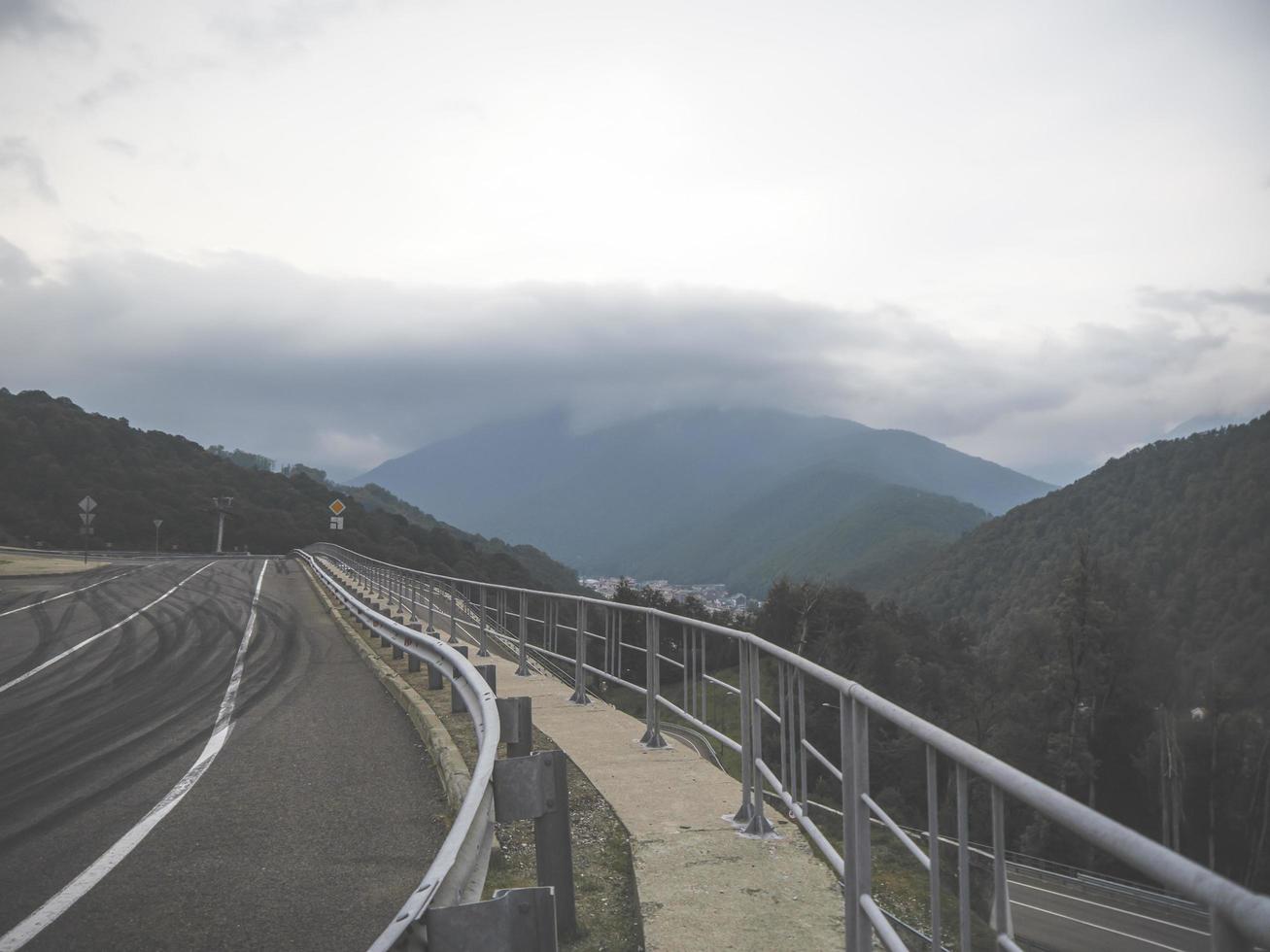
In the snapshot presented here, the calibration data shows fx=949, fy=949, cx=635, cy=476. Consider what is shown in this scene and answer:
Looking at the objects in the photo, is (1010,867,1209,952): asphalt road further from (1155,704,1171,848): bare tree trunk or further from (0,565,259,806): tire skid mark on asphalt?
(1155,704,1171,848): bare tree trunk

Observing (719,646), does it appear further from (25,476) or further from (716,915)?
(25,476)

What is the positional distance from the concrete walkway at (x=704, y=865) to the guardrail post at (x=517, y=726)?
105cm

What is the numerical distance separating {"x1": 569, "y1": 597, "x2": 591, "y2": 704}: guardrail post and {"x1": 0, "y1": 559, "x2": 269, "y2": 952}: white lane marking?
3.92 m

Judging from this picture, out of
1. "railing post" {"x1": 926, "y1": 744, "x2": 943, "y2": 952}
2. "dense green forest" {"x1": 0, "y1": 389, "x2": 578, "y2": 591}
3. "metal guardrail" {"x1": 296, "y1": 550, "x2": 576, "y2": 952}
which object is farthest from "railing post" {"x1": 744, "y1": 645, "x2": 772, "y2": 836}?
"dense green forest" {"x1": 0, "y1": 389, "x2": 578, "y2": 591}

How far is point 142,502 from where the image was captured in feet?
306

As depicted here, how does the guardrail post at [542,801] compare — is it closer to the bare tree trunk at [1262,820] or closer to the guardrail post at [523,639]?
the guardrail post at [523,639]

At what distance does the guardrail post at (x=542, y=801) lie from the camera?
382 centimetres

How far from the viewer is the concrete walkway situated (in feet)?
14.9

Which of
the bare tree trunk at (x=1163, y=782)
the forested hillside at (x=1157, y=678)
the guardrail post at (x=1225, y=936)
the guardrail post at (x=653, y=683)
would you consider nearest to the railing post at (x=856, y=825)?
the guardrail post at (x=1225, y=936)

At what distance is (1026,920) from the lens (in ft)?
8.31

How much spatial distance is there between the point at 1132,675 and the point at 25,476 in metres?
98.4

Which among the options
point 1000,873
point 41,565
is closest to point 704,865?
point 1000,873

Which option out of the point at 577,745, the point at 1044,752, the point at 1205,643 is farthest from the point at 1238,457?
the point at 577,745

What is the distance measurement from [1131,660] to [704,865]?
6773cm
